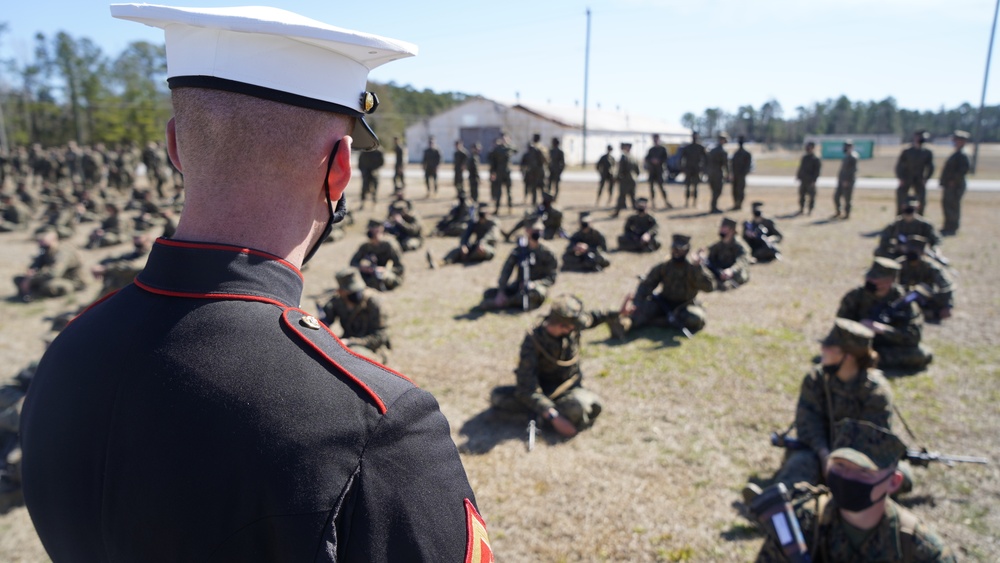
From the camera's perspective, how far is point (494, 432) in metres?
5.89

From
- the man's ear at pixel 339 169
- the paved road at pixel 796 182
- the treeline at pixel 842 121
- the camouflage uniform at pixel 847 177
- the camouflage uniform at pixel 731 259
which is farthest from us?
the treeline at pixel 842 121

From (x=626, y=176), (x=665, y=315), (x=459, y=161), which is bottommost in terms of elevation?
(x=665, y=315)

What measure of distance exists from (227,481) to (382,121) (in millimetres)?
51408

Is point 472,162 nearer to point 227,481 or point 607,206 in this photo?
point 607,206

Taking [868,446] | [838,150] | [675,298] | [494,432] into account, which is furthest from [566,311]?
[838,150]

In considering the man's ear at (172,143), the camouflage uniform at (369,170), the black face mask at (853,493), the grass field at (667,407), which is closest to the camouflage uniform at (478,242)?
the grass field at (667,407)

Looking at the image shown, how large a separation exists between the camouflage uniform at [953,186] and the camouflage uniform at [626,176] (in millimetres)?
7249

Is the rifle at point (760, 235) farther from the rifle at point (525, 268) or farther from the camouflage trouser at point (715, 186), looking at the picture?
the camouflage trouser at point (715, 186)

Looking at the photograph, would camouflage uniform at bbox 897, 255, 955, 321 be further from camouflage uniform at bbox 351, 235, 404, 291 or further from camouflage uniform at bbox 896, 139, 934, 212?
camouflage uniform at bbox 351, 235, 404, 291

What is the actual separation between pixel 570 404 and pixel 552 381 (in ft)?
1.68

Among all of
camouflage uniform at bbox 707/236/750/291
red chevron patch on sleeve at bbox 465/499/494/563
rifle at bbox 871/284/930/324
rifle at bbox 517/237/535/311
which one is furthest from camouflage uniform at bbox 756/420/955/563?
camouflage uniform at bbox 707/236/750/291

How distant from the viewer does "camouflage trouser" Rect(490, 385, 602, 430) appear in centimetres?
572

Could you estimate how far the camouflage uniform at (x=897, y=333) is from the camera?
6801 millimetres

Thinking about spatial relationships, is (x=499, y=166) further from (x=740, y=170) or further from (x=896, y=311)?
(x=896, y=311)
